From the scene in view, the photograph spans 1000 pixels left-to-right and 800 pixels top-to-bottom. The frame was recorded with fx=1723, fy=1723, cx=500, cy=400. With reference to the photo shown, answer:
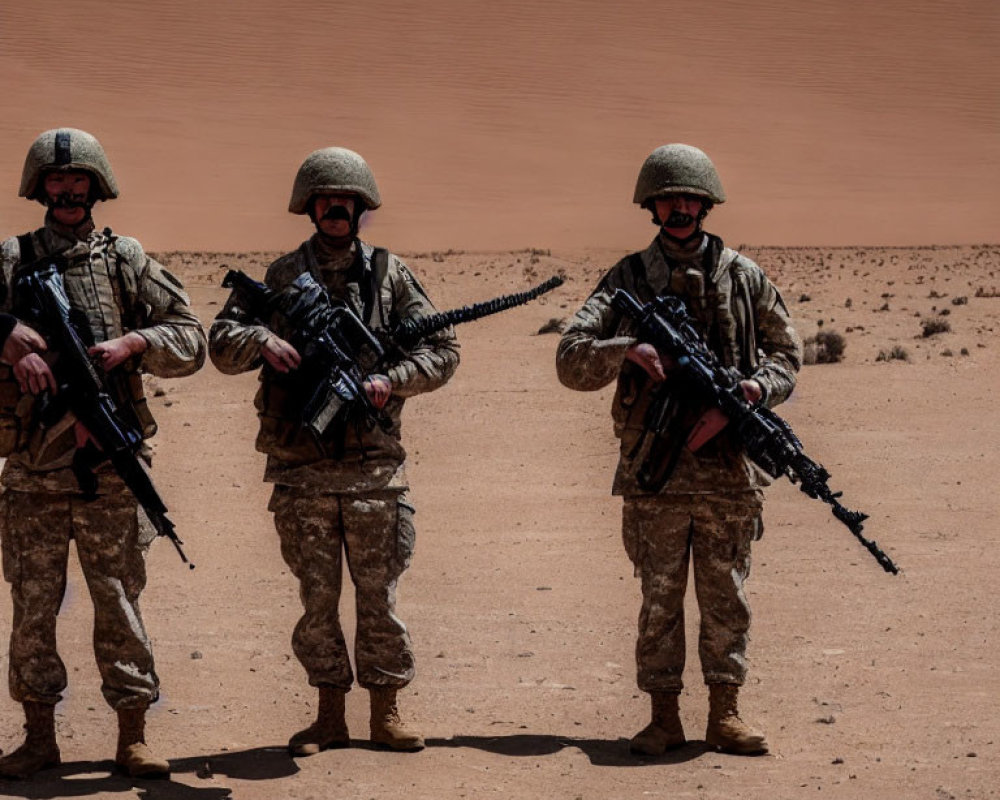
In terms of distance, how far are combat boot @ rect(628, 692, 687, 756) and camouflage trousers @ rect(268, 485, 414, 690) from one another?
88 cm

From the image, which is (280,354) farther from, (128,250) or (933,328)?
(933,328)

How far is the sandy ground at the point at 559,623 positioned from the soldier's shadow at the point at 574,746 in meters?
0.02

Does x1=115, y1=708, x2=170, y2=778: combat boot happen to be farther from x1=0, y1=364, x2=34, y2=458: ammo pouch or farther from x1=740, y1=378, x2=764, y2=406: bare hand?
x1=740, y1=378, x2=764, y2=406: bare hand

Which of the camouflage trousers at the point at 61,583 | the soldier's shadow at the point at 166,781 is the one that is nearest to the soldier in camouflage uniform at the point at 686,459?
the soldier's shadow at the point at 166,781

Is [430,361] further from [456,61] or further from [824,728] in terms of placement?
[456,61]

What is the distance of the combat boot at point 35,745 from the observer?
5.88 metres

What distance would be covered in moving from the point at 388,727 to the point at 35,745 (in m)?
1.24

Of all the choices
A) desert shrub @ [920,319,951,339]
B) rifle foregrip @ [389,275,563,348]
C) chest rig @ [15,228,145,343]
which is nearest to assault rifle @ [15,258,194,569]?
chest rig @ [15,228,145,343]

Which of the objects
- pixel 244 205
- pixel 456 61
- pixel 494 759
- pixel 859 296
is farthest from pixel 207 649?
pixel 456 61

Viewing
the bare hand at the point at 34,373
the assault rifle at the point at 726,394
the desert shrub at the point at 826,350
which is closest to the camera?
the bare hand at the point at 34,373

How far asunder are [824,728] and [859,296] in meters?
20.8

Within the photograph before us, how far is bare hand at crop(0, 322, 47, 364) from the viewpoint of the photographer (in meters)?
5.68

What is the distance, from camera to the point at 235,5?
Result: 70438mm

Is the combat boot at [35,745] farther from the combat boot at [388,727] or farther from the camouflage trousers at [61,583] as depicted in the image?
the combat boot at [388,727]
